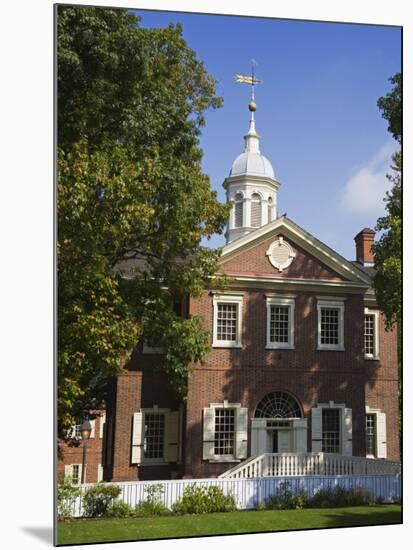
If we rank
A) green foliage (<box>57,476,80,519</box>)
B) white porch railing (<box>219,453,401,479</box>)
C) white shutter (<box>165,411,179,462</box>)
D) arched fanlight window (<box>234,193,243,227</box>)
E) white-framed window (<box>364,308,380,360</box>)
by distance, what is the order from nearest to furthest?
green foliage (<box>57,476,80,519</box>)
white porch railing (<box>219,453,401,479</box>)
white shutter (<box>165,411,179,462</box>)
white-framed window (<box>364,308,380,360</box>)
arched fanlight window (<box>234,193,243,227</box>)

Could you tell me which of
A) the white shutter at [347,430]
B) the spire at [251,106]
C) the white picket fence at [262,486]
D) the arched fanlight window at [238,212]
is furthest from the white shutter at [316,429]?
the spire at [251,106]

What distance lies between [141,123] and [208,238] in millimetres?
2087

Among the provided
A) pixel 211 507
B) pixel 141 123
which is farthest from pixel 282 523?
pixel 141 123

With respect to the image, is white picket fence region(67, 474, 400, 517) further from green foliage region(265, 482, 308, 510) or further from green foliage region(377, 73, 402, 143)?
green foliage region(377, 73, 402, 143)

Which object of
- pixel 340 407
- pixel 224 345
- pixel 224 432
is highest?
pixel 224 345

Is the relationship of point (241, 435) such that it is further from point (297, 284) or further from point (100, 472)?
point (297, 284)

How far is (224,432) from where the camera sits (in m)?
13.6

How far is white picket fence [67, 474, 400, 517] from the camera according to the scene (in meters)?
10.6

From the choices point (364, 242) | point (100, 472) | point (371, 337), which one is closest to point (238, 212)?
point (364, 242)

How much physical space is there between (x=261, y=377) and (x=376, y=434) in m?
2.80

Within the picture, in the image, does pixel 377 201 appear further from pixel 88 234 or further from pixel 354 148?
pixel 88 234

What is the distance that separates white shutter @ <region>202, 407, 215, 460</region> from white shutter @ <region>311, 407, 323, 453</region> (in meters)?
1.94

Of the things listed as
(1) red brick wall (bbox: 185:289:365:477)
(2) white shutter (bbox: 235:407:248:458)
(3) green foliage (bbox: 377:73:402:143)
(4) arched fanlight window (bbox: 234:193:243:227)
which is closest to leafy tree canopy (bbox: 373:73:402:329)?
(3) green foliage (bbox: 377:73:402:143)

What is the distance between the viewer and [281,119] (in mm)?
10914
